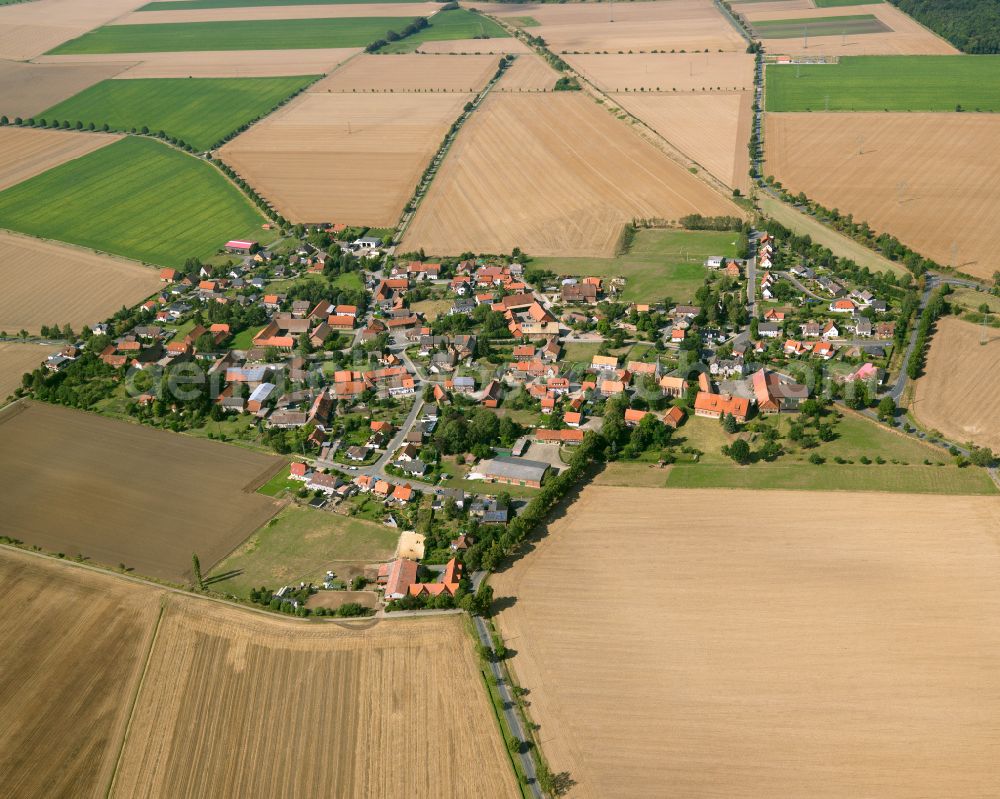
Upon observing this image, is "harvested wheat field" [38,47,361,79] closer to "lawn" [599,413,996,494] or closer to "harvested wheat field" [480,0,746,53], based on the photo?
"harvested wheat field" [480,0,746,53]

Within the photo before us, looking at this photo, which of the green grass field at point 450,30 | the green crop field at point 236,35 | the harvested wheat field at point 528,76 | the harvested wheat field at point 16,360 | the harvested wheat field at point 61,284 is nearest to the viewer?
the harvested wheat field at point 16,360

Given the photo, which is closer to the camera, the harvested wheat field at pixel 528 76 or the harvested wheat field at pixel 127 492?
the harvested wheat field at pixel 127 492

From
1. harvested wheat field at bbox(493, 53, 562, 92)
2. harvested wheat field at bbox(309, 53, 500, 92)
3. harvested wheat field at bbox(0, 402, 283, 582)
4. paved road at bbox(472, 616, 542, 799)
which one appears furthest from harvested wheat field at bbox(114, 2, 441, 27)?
paved road at bbox(472, 616, 542, 799)

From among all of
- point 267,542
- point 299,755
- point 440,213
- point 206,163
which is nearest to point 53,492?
point 267,542

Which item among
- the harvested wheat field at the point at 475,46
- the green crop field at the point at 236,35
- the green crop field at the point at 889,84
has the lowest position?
the green crop field at the point at 236,35

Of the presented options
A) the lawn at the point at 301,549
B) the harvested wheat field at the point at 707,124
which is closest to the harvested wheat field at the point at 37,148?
the harvested wheat field at the point at 707,124

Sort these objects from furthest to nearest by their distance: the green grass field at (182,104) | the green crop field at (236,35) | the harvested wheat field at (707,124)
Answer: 1. the green crop field at (236,35)
2. the green grass field at (182,104)
3. the harvested wheat field at (707,124)

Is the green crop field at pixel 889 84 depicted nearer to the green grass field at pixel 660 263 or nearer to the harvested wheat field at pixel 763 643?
the green grass field at pixel 660 263

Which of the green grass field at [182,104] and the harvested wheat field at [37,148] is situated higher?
the green grass field at [182,104]
